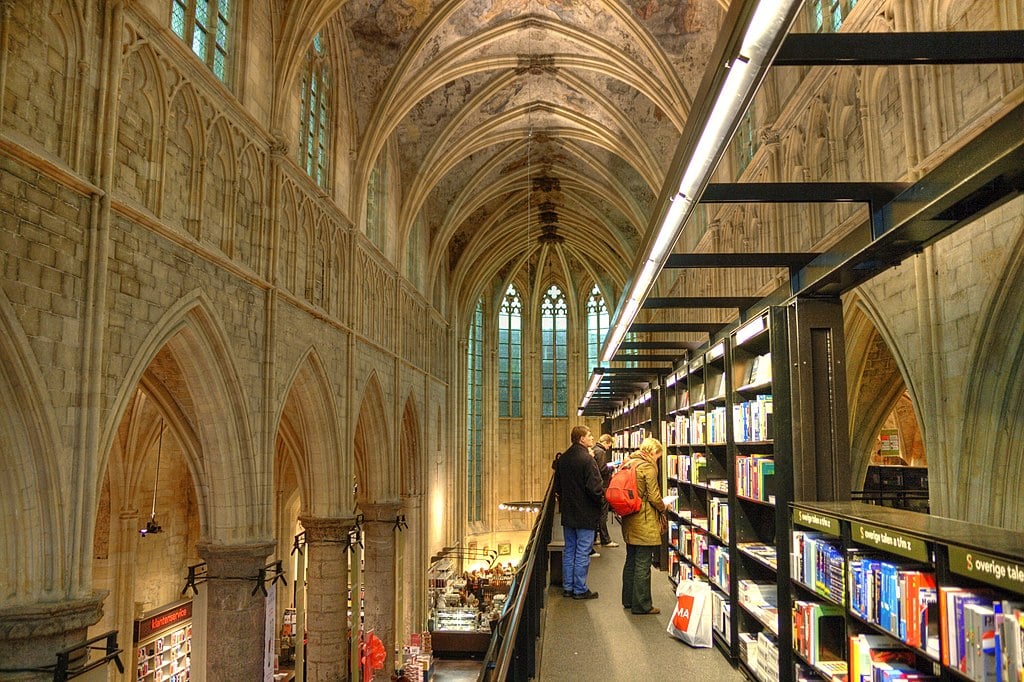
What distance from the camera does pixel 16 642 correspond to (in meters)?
5.87

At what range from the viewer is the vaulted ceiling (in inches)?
585

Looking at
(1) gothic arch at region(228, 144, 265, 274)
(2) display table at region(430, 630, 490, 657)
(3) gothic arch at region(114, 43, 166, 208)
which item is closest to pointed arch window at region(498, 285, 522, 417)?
(2) display table at region(430, 630, 490, 657)

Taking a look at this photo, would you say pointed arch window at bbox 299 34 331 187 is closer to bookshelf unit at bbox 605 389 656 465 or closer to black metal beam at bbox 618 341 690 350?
black metal beam at bbox 618 341 690 350

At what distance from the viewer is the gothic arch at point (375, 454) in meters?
17.3

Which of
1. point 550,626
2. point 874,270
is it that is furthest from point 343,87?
point 874,270

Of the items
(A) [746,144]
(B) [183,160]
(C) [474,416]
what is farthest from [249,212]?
(C) [474,416]

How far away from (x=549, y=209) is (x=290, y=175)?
645 inches

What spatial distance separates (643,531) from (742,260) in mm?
2828

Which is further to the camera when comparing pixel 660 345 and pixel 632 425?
pixel 632 425

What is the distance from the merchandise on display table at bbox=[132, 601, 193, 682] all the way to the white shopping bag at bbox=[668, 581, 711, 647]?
10.7 meters

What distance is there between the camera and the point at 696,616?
20.7ft

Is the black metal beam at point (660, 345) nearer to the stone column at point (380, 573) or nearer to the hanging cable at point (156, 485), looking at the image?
the hanging cable at point (156, 485)

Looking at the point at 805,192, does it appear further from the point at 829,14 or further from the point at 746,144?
the point at 746,144

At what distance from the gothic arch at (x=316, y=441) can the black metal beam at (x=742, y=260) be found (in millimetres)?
8539
